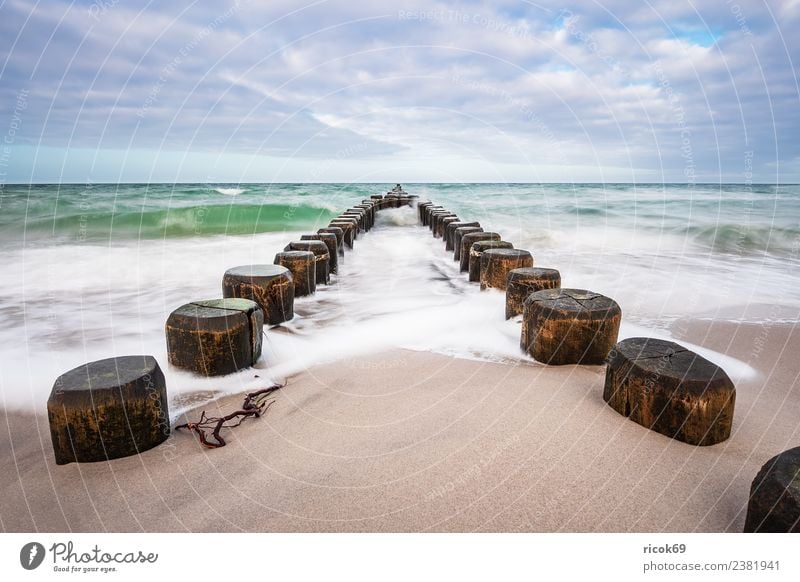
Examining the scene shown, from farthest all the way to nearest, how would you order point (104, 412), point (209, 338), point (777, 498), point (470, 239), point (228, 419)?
point (470, 239) < point (209, 338) < point (228, 419) < point (104, 412) < point (777, 498)

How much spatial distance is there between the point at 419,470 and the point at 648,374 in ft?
3.65

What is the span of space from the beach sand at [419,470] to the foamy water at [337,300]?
0.57m

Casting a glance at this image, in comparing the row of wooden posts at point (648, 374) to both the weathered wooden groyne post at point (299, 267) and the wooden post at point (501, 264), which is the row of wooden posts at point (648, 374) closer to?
the wooden post at point (501, 264)

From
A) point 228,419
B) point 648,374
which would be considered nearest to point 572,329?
point 648,374

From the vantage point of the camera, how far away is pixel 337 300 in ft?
17.8

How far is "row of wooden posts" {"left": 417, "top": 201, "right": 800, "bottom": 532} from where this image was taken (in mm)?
1436

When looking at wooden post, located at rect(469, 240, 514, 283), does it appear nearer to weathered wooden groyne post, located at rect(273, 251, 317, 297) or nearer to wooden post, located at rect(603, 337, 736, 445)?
weathered wooden groyne post, located at rect(273, 251, 317, 297)

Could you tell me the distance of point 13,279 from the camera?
7609 mm

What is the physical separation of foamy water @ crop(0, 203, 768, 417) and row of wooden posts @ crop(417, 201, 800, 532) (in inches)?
11.6

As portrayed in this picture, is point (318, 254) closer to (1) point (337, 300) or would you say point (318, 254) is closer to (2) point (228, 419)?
(1) point (337, 300)

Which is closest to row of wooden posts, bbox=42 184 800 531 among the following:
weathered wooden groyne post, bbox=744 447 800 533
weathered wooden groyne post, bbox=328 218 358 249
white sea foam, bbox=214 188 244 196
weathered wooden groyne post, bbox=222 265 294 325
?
weathered wooden groyne post, bbox=744 447 800 533

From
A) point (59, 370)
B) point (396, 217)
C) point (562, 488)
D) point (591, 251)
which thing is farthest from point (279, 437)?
point (396, 217)

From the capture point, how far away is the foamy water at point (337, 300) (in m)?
3.50
